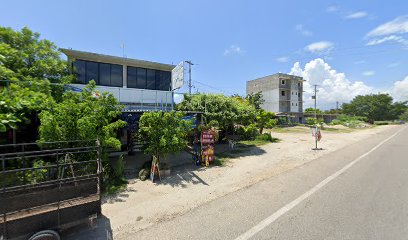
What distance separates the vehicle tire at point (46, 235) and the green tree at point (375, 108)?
92215 millimetres

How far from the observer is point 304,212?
4934 mm

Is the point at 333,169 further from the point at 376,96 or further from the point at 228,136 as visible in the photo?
the point at 376,96

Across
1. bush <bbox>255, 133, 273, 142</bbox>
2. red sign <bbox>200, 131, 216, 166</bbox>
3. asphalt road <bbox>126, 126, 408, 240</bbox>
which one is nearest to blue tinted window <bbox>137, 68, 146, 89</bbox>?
red sign <bbox>200, 131, 216, 166</bbox>

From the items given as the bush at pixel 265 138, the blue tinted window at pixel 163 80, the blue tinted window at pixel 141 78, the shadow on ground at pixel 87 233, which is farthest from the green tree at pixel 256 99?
the shadow on ground at pixel 87 233

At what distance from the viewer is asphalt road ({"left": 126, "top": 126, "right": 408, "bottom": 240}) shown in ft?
13.4

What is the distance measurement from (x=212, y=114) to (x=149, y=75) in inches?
283

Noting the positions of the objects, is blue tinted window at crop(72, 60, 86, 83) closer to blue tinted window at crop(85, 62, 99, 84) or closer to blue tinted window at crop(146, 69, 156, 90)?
blue tinted window at crop(85, 62, 99, 84)

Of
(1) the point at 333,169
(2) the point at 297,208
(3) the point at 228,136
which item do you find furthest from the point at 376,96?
(2) the point at 297,208

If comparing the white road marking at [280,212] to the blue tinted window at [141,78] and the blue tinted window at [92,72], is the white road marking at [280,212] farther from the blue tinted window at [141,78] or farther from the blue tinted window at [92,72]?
the blue tinted window at [92,72]

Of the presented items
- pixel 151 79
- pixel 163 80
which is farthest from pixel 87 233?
pixel 163 80

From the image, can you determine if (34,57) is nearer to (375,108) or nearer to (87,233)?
(87,233)

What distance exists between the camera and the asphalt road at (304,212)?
4082mm

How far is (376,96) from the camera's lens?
7788 cm

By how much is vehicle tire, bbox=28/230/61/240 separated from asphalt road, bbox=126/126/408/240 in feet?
4.31
